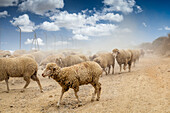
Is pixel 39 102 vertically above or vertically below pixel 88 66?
below

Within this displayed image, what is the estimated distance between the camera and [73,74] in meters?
6.34

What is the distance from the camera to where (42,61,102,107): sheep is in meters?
6.13

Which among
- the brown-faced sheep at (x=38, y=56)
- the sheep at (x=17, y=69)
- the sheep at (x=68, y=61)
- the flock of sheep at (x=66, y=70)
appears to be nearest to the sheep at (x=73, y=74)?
the flock of sheep at (x=66, y=70)

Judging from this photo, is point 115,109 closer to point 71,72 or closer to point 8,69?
point 71,72

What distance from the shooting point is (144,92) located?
7.57 metres

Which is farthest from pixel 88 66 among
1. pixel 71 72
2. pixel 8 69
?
pixel 8 69

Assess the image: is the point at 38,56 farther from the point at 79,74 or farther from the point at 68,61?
the point at 79,74

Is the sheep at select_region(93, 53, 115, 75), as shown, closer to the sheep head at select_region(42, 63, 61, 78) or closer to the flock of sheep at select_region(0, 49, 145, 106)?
the flock of sheep at select_region(0, 49, 145, 106)

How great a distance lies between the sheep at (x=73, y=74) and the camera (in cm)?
613

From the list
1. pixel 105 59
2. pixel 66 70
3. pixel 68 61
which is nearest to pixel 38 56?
pixel 68 61

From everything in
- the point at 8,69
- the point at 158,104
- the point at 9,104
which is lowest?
the point at 9,104

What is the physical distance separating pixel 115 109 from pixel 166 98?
8.59ft

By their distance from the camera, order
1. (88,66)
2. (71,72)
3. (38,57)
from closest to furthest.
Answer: (71,72)
(88,66)
(38,57)

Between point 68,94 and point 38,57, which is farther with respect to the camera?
point 38,57
